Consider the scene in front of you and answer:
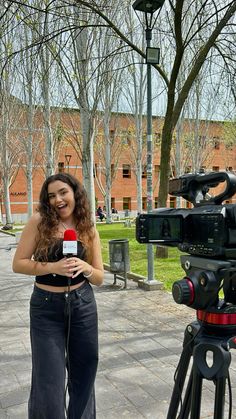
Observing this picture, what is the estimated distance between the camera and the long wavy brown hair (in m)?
2.30

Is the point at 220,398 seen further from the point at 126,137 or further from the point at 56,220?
the point at 126,137

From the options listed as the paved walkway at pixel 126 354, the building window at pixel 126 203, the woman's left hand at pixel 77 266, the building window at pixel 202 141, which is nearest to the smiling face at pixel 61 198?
the woman's left hand at pixel 77 266

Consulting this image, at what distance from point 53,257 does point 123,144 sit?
33322 mm

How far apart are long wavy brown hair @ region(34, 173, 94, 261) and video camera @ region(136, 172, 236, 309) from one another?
82 cm

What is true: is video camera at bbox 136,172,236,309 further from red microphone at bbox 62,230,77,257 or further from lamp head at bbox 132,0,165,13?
lamp head at bbox 132,0,165,13

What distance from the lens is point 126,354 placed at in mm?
4059

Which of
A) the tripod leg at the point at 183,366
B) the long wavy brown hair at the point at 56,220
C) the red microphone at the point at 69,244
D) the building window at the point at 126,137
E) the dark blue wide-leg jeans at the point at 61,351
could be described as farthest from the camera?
the building window at the point at 126,137

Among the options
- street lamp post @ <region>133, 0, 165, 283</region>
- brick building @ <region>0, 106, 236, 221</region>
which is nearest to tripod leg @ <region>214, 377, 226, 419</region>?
street lamp post @ <region>133, 0, 165, 283</region>

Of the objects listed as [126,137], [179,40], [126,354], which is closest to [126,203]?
[126,137]

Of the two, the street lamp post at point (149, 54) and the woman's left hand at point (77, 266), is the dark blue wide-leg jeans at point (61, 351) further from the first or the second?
the street lamp post at point (149, 54)

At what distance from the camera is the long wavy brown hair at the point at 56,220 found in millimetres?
2303

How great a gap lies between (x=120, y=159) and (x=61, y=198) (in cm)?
4114

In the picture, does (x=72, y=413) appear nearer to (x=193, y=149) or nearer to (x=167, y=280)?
(x=167, y=280)

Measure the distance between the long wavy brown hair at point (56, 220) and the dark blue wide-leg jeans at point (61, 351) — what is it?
0.85 feet
